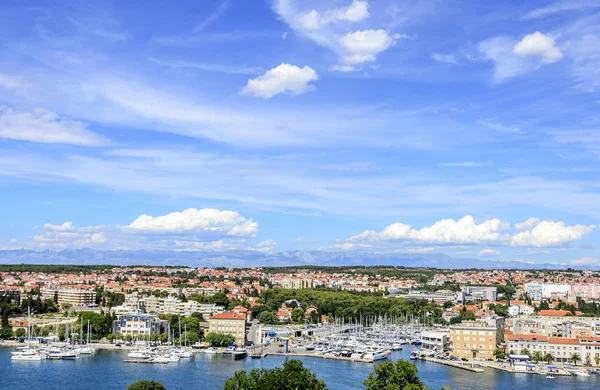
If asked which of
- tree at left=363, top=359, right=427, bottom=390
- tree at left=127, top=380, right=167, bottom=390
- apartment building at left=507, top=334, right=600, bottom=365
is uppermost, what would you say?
tree at left=363, top=359, right=427, bottom=390

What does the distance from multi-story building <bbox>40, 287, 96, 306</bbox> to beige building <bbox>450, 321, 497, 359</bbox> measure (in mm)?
22715

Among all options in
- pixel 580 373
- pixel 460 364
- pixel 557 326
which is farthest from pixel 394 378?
pixel 557 326

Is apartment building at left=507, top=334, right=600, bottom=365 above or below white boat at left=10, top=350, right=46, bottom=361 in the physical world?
above

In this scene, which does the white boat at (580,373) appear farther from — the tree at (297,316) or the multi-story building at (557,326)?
the tree at (297,316)

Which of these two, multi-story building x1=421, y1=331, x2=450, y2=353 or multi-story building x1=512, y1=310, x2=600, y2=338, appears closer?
multi-story building x1=421, y1=331, x2=450, y2=353

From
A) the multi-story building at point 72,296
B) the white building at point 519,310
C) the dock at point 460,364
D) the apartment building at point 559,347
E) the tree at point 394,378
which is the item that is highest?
the tree at point 394,378

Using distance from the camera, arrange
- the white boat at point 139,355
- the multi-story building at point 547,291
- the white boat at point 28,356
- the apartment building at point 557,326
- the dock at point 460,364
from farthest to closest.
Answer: the multi-story building at point 547,291 → the apartment building at point 557,326 → the white boat at point 139,355 → the white boat at point 28,356 → the dock at point 460,364

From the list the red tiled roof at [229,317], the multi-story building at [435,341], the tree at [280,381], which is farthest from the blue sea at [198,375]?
the tree at [280,381]

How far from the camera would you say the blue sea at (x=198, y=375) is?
17.6m

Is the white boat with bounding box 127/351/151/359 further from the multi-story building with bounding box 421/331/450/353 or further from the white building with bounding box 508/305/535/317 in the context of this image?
the white building with bounding box 508/305/535/317

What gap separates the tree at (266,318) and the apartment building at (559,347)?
544 inches

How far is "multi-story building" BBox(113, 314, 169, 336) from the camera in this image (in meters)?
27.0

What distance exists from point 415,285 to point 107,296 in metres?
28.7

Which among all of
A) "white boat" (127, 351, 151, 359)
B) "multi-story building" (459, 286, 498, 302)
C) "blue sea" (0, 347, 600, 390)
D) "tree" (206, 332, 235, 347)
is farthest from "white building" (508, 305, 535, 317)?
"white boat" (127, 351, 151, 359)
